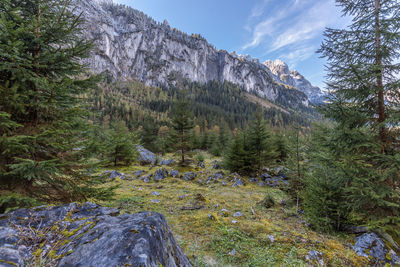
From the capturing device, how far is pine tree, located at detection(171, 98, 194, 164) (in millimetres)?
17172

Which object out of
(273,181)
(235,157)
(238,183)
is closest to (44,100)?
(238,183)

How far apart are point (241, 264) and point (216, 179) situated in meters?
10.0

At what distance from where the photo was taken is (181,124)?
57.2 ft

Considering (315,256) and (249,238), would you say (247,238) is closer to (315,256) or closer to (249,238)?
(249,238)

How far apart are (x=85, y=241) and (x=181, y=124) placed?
15637 mm

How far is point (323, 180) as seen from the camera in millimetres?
5730

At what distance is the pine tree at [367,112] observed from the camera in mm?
5008

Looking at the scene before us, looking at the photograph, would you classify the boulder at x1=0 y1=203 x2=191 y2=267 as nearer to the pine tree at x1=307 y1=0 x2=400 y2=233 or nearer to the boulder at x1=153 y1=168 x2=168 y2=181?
the pine tree at x1=307 y1=0 x2=400 y2=233

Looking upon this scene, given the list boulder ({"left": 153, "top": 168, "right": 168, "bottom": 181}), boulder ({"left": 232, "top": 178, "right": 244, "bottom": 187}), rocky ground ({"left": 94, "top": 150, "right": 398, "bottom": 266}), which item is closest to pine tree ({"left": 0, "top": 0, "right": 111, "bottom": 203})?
rocky ground ({"left": 94, "top": 150, "right": 398, "bottom": 266})

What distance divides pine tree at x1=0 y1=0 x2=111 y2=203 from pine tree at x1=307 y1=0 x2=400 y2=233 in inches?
328

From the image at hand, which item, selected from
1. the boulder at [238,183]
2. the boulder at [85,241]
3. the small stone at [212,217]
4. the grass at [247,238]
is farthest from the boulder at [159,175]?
the boulder at [85,241]

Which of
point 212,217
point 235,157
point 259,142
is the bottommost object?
point 212,217

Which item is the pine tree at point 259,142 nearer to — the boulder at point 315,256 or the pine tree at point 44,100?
the boulder at point 315,256

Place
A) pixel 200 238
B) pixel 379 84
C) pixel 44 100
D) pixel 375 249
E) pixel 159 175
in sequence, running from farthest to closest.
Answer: pixel 159 175 < pixel 379 84 < pixel 200 238 < pixel 375 249 < pixel 44 100
